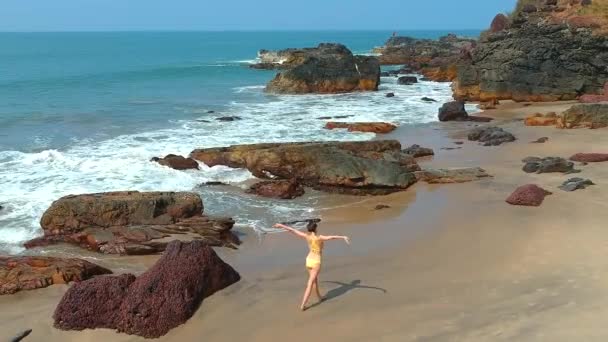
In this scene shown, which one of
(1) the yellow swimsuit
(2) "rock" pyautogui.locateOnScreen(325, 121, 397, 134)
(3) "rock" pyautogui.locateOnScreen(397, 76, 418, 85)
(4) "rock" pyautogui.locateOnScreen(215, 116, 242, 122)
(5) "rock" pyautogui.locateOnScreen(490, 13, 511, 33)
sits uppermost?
(5) "rock" pyautogui.locateOnScreen(490, 13, 511, 33)

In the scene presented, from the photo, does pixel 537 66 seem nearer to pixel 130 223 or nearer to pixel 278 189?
pixel 278 189

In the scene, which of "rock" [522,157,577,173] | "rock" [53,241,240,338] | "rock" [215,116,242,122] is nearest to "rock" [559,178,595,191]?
"rock" [522,157,577,173]

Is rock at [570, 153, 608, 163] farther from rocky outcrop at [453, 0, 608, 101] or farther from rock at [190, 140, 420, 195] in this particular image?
rocky outcrop at [453, 0, 608, 101]

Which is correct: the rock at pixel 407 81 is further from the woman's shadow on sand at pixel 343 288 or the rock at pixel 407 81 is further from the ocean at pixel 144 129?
the woman's shadow on sand at pixel 343 288

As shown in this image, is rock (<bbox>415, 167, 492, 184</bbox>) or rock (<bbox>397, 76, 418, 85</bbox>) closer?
rock (<bbox>415, 167, 492, 184</bbox>)

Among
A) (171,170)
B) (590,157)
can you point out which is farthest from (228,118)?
(590,157)

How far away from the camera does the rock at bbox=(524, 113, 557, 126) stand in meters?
26.4

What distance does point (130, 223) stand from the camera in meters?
13.2

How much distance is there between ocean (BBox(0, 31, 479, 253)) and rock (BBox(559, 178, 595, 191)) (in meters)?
6.46

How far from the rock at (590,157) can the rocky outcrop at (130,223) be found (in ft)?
38.6

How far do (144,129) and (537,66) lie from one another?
23486 mm

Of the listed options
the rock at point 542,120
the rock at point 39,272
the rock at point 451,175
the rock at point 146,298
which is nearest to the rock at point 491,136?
the rock at point 542,120

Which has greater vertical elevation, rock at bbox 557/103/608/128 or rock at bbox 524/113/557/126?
rock at bbox 557/103/608/128

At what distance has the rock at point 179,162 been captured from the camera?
1952 centimetres
